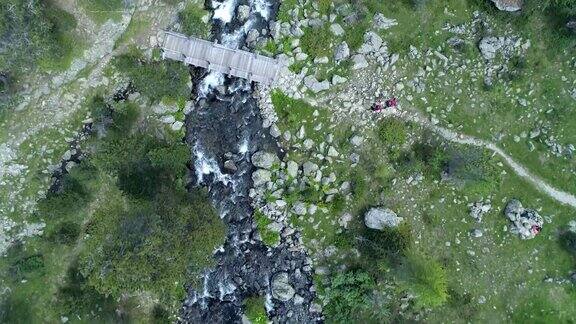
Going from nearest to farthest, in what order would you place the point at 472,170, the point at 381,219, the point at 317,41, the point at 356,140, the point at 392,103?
the point at 472,170 → the point at 381,219 → the point at 392,103 → the point at 356,140 → the point at 317,41

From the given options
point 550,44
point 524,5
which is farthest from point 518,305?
point 524,5

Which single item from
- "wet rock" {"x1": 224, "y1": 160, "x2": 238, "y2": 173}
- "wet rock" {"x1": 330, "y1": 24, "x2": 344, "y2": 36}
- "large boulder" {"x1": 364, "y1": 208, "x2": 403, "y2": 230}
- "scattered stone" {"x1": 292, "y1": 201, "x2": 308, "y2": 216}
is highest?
"wet rock" {"x1": 330, "y1": 24, "x2": 344, "y2": 36}

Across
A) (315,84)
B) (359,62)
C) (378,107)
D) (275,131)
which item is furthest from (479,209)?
(275,131)

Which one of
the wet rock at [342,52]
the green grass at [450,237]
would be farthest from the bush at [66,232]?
the wet rock at [342,52]

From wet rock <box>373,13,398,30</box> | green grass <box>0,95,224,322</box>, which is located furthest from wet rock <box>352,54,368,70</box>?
green grass <box>0,95,224,322</box>

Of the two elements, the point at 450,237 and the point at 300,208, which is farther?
the point at 300,208

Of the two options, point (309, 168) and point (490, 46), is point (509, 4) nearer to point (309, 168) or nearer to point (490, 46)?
point (490, 46)

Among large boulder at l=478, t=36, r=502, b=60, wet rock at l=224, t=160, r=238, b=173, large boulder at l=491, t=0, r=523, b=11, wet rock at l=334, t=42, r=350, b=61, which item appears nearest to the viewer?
large boulder at l=491, t=0, r=523, b=11

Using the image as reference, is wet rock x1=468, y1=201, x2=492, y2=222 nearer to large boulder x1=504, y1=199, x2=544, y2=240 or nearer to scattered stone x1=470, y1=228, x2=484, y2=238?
scattered stone x1=470, y1=228, x2=484, y2=238
